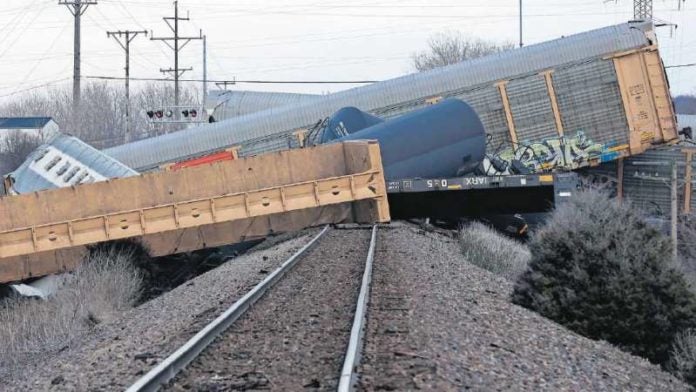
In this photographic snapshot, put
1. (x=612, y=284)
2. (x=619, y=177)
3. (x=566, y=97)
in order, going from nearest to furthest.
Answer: (x=612, y=284), (x=566, y=97), (x=619, y=177)

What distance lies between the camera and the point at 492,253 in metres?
22.6

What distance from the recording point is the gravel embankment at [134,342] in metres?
Result: 8.38

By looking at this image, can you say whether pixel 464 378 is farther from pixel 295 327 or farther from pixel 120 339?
pixel 120 339

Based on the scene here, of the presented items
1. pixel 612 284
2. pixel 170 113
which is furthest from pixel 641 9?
pixel 612 284

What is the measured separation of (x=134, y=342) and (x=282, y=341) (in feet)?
5.97

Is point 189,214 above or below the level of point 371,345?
above

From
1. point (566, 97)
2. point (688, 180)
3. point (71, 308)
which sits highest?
point (566, 97)

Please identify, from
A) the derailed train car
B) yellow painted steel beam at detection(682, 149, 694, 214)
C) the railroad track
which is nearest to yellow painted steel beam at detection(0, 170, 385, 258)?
the railroad track

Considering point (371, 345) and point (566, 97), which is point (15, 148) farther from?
point (371, 345)

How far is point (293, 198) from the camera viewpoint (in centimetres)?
2170

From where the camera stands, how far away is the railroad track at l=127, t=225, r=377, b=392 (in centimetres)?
764

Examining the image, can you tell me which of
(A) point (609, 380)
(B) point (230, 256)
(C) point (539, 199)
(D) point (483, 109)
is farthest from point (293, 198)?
(D) point (483, 109)

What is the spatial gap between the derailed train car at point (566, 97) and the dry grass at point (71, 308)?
17.6 metres

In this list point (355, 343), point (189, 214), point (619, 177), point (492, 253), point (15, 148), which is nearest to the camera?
point (355, 343)
